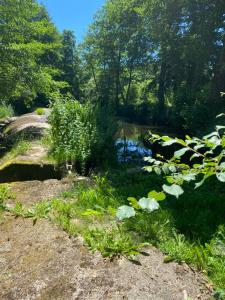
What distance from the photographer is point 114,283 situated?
266 centimetres

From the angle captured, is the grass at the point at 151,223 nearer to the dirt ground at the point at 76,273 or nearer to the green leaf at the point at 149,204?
the dirt ground at the point at 76,273

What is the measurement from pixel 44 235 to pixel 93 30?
32.7 m

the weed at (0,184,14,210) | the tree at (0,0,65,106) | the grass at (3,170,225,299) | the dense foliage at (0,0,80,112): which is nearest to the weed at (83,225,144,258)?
the grass at (3,170,225,299)

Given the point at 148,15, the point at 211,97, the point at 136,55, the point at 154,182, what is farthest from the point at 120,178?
the point at 136,55

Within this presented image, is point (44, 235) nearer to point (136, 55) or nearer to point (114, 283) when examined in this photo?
point (114, 283)

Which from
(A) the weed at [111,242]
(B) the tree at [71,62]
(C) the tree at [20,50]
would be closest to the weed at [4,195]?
(A) the weed at [111,242]

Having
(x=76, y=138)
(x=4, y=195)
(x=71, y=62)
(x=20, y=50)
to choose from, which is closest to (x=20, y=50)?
(x=20, y=50)

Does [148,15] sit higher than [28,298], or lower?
higher

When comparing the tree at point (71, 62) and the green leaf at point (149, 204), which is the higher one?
the tree at point (71, 62)

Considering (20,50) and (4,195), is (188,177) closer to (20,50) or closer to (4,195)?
(4,195)

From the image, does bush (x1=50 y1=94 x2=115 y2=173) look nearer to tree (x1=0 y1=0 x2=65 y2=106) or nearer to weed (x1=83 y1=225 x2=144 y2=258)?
tree (x1=0 y1=0 x2=65 y2=106)

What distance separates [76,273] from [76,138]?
149 inches

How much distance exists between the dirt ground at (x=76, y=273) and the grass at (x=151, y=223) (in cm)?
13

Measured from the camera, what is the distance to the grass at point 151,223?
308 centimetres
